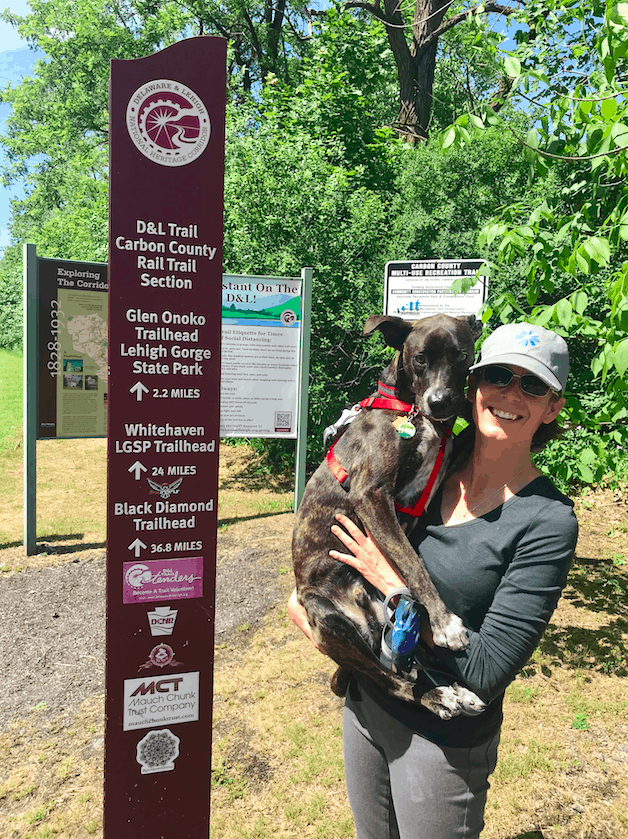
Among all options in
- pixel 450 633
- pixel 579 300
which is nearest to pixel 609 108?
pixel 579 300

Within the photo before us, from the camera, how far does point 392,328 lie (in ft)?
8.44

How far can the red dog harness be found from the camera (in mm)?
2250

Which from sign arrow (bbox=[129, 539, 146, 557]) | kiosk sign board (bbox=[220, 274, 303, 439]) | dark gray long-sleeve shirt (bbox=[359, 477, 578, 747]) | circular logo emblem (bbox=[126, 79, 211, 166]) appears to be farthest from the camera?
kiosk sign board (bbox=[220, 274, 303, 439])

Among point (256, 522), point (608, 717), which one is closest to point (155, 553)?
point (608, 717)

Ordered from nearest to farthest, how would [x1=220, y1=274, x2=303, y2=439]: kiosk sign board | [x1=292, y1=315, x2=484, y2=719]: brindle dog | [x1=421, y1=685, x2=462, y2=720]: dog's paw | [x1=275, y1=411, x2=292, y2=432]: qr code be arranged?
[x1=421, y1=685, x2=462, y2=720]: dog's paw → [x1=292, y1=315, x2=484, y2=719]: brindle dog → [x1=220, y1=274, x2=303, y2=439]: kiosk sign board → [x1=275, y1=411, x2=292, y2=432]: qr code

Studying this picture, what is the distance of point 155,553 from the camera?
2533 mm

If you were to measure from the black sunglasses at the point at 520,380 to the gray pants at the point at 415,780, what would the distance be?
1078 mm

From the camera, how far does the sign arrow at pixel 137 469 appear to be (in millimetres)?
2429

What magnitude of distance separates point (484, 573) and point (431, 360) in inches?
35.9

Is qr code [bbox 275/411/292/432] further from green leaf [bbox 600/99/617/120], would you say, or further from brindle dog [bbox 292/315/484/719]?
green leaf [bbox 600/99/617/120]

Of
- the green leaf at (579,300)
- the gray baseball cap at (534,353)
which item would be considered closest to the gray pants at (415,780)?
the gray baseball cap at (534,353)

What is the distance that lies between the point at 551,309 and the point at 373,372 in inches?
263

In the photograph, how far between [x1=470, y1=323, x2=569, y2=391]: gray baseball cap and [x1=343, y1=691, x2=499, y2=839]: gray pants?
44.6 inches

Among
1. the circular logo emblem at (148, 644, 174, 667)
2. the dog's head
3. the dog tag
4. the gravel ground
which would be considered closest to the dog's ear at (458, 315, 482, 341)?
the dog's head
